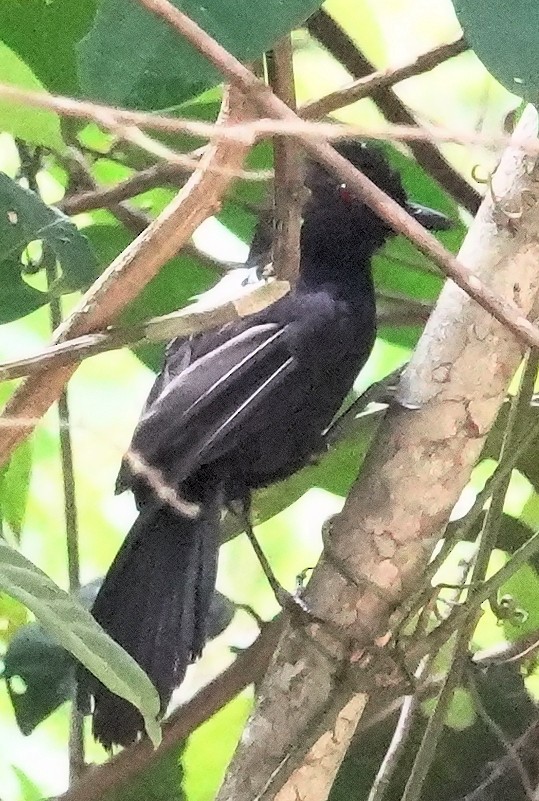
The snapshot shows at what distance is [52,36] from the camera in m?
0.73

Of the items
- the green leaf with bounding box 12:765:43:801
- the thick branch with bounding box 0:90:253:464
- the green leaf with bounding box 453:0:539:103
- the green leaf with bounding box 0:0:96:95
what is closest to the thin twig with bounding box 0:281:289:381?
the thick branch with bounding box 0:90:253:464

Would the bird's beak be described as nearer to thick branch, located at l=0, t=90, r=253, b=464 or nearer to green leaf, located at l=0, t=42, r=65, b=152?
green leaf, located at l=0, t=42, r=65, b=152

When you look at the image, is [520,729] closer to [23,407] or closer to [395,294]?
[395,294]

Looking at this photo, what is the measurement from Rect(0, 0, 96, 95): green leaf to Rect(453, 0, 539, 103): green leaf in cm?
32

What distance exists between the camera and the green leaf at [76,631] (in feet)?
1.60

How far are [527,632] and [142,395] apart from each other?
0.51 metres

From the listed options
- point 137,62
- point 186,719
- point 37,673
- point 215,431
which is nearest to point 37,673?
point 37,673

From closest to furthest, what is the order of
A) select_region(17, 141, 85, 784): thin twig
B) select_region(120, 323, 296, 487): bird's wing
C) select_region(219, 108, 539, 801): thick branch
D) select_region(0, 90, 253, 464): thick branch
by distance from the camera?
select_region(0, 90, 253, 464): thick branch, select_region(219, 108, 539, 801): thick branch, select_region(17, 141, 85, 784): thin twig, select_region(120, 323, 296, 487): bird's wing

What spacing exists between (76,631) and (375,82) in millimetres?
492

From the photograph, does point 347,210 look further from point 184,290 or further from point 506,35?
point 506,35

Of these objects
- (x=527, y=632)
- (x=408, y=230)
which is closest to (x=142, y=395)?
(x=527, y=632)

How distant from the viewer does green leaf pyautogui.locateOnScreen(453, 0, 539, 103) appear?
48cm

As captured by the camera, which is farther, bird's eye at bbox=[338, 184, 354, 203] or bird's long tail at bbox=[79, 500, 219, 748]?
bird's eye at bbox=[338, 184, 354, 203]

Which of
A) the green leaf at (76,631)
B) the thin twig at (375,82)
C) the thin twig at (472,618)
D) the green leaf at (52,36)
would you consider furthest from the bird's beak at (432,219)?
the green leaf at (76,631)
